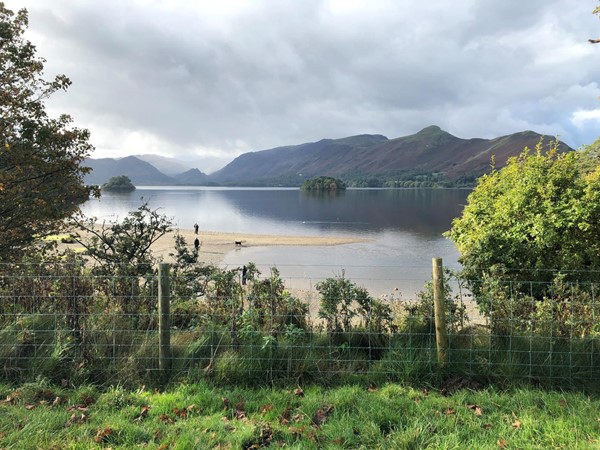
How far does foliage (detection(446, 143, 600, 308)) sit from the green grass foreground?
3638mm

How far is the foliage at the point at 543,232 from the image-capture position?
30.2 feet

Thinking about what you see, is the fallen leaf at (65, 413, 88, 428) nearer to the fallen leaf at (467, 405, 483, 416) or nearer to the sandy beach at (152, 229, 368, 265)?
the fallen leaf at (467, 405, 483, 416)

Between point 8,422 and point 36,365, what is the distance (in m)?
1.37

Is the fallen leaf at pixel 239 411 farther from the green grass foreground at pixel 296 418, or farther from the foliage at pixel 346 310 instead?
the foliage at pixel 346 310

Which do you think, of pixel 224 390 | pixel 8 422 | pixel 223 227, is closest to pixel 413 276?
pixel 224 390

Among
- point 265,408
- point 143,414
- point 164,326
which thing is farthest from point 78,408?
point 265,408

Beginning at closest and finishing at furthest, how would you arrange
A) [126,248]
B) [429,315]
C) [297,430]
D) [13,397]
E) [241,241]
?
[297,430] → [13,397] → [429,315] → [126,248] → [241,241]

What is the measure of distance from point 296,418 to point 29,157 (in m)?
9.98

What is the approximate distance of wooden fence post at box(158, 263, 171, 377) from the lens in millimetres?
5891

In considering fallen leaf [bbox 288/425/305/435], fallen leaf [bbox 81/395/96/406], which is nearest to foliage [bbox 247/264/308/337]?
fallen leaf [bbox 288/425/305/435]

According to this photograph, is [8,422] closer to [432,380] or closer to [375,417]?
[375,417]

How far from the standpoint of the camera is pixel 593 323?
6.16 m

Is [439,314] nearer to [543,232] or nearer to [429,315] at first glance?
[429,315]

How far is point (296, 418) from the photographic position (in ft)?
16.0
